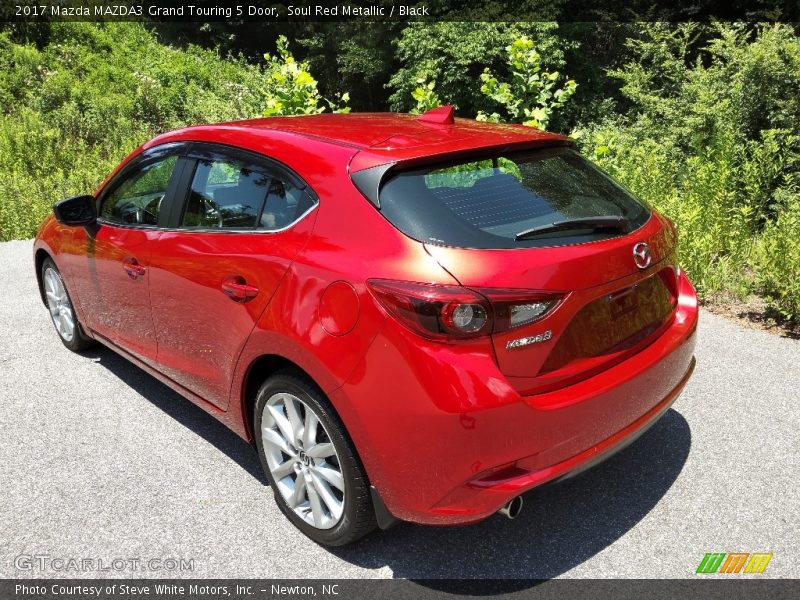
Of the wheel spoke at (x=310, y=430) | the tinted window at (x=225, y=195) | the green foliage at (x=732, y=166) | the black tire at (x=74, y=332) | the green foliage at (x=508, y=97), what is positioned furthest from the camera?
the green foliage at (x=508, y=97)

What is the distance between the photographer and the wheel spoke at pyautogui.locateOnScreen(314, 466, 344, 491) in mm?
2582

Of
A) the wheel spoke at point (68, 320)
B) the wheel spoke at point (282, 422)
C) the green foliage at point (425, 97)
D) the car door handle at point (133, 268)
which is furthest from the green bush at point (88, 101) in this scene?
the wheel spoke at point (282, 422)

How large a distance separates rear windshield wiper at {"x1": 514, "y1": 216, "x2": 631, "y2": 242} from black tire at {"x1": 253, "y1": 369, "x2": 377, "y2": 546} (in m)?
0.94

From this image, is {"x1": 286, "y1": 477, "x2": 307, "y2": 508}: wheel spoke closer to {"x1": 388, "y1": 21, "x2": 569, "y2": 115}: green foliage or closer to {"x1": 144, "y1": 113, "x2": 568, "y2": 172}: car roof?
{"x1": 144, "y1": 113, "x2": 568, "y2": 172}: car roof

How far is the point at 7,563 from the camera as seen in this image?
2.74 metres

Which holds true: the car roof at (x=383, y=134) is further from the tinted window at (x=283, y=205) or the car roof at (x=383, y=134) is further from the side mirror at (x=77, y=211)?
the side mirror at (x=77, y=211)

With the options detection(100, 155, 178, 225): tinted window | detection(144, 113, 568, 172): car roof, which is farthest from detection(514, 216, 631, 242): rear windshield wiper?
detection(100, 155, 178, 225): tinted window

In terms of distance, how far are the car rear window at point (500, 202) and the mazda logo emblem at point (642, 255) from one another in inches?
3.9

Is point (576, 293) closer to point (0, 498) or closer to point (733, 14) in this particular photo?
point (0, 498)

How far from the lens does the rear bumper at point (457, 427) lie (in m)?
2.19

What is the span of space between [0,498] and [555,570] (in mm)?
2534

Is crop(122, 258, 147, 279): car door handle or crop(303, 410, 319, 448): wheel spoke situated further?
crop(122, 258, 147, 279): car door handle

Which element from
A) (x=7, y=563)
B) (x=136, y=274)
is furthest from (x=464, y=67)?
(x=7, y=563)

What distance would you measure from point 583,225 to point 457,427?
917mm
